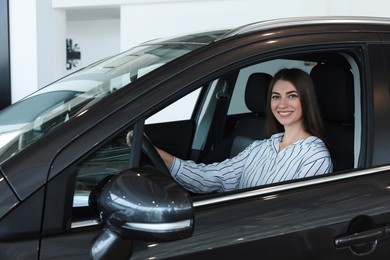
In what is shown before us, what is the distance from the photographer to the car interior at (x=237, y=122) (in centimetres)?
150

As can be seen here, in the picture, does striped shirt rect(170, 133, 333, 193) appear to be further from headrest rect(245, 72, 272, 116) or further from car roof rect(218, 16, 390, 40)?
car roof rect(218, 16, 390, 40)

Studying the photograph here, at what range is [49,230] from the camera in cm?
135

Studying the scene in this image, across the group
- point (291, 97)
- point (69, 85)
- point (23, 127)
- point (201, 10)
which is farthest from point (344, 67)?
point (201, 10)

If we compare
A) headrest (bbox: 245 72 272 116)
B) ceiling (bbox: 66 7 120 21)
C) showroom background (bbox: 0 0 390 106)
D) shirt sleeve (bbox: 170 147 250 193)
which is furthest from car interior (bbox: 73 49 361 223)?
ceiling (bbox: 66 7 120 21)

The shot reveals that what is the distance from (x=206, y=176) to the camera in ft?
7.70

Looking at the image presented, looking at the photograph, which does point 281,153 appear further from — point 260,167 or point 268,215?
point 268,215

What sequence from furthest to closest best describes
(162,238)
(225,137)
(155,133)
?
(225,137)
(155,133)
(162,238)

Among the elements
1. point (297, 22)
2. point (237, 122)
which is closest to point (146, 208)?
point (297, 22)

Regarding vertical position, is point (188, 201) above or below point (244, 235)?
above

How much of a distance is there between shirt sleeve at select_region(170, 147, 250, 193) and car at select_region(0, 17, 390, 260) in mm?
367

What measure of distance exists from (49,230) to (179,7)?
792cm

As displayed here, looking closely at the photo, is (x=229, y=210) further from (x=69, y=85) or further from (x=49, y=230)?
(x=69, y=85)

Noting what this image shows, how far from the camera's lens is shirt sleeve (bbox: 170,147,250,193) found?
2.30 m

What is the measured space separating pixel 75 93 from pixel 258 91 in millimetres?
1000
